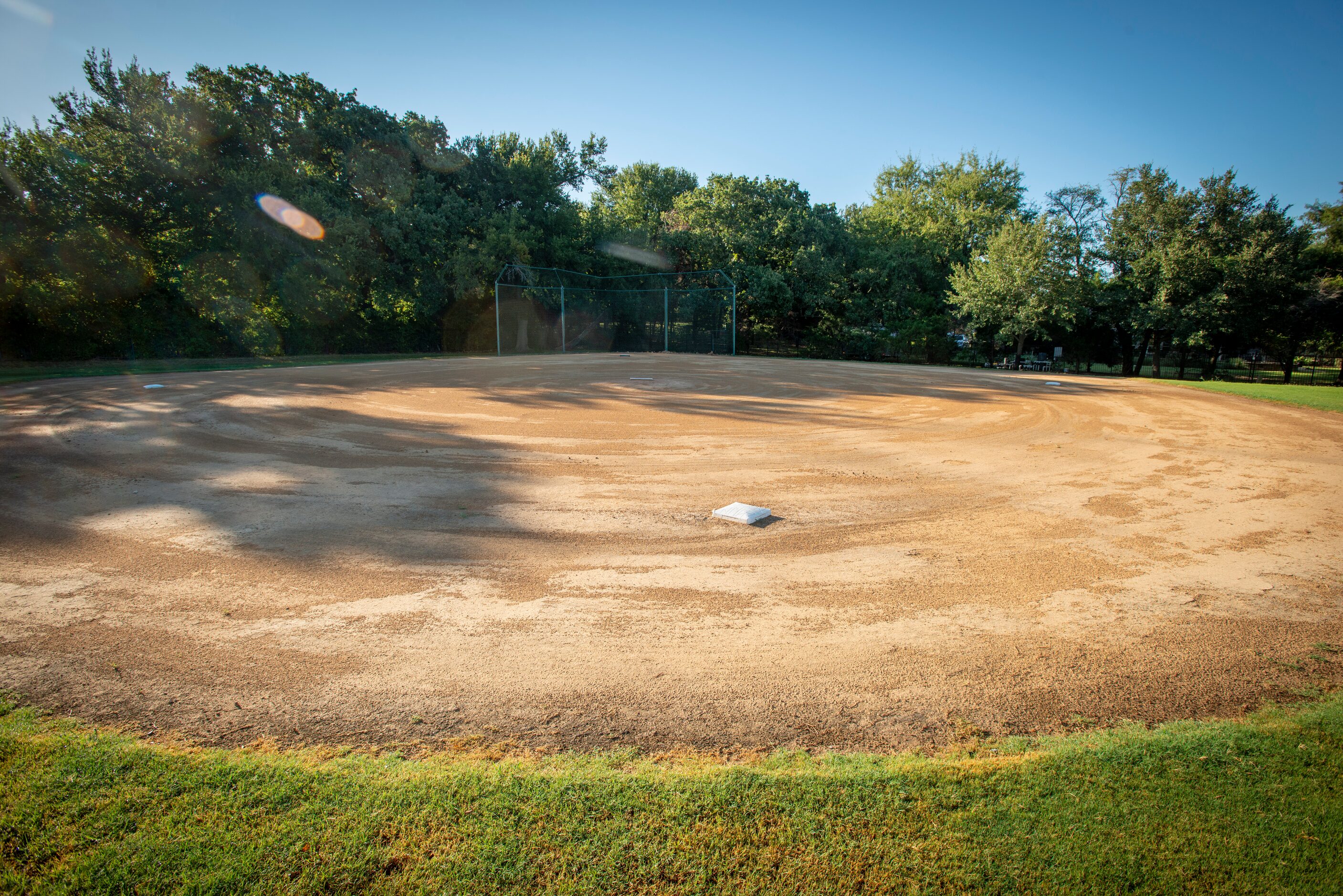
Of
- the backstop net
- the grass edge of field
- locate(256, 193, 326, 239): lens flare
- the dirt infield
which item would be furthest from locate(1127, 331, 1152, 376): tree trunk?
locate(256, 193, 326, 239): lens flare

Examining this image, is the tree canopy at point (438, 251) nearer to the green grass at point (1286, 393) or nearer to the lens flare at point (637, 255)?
the lens flare at point (637, 255)

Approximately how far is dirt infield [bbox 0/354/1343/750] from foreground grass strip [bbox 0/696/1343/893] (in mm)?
189

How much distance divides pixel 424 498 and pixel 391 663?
97.5 inches

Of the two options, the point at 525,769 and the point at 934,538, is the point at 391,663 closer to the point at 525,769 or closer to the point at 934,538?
the point at 525,769

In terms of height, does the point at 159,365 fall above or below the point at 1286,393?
below

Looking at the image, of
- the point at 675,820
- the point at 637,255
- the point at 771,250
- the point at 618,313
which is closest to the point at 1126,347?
the point at 771,250

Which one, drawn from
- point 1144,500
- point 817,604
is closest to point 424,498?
point 817,604

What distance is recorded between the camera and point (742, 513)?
177 inches

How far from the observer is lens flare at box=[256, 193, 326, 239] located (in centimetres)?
2002

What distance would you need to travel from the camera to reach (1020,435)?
314 inches

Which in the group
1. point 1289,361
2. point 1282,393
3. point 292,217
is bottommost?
point 1282,393

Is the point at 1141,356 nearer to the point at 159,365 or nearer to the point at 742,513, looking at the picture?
the point at 742,513

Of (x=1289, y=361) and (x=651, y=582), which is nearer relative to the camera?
(x=651, y=582)

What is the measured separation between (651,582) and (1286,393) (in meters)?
18.7
